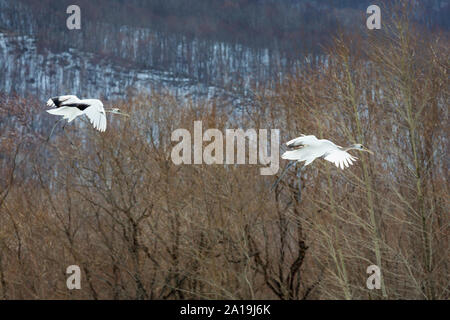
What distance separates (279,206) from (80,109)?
9.03m

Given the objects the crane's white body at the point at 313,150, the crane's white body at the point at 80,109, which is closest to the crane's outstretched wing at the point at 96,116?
the crane's white body at the point at 80,109

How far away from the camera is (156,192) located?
51.7ft

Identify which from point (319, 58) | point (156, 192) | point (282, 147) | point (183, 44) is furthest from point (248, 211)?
point (183, 44)

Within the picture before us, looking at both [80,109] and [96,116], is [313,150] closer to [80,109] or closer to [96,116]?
[96,116]

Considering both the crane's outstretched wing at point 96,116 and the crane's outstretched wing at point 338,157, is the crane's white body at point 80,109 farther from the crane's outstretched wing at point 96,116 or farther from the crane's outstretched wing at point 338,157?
the crane's outstretched wing at point 338,157

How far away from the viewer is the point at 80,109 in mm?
7367

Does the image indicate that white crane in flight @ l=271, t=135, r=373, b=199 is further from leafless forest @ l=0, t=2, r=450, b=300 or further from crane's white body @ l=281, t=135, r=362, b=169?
leafless forest @ l=0, t=2, r=450, b=300

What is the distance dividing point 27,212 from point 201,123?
6.05 metres

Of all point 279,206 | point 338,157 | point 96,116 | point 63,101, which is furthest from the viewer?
point 279,206

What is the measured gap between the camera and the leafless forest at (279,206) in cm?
1231

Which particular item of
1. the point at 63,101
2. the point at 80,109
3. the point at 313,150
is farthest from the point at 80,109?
the point at 313,150

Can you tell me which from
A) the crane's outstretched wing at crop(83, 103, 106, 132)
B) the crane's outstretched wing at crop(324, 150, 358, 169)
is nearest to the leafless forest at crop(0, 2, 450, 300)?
the crane's outstretched wing at crop(324, 150, 358, 169)

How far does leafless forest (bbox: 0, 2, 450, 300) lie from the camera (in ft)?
40.4
